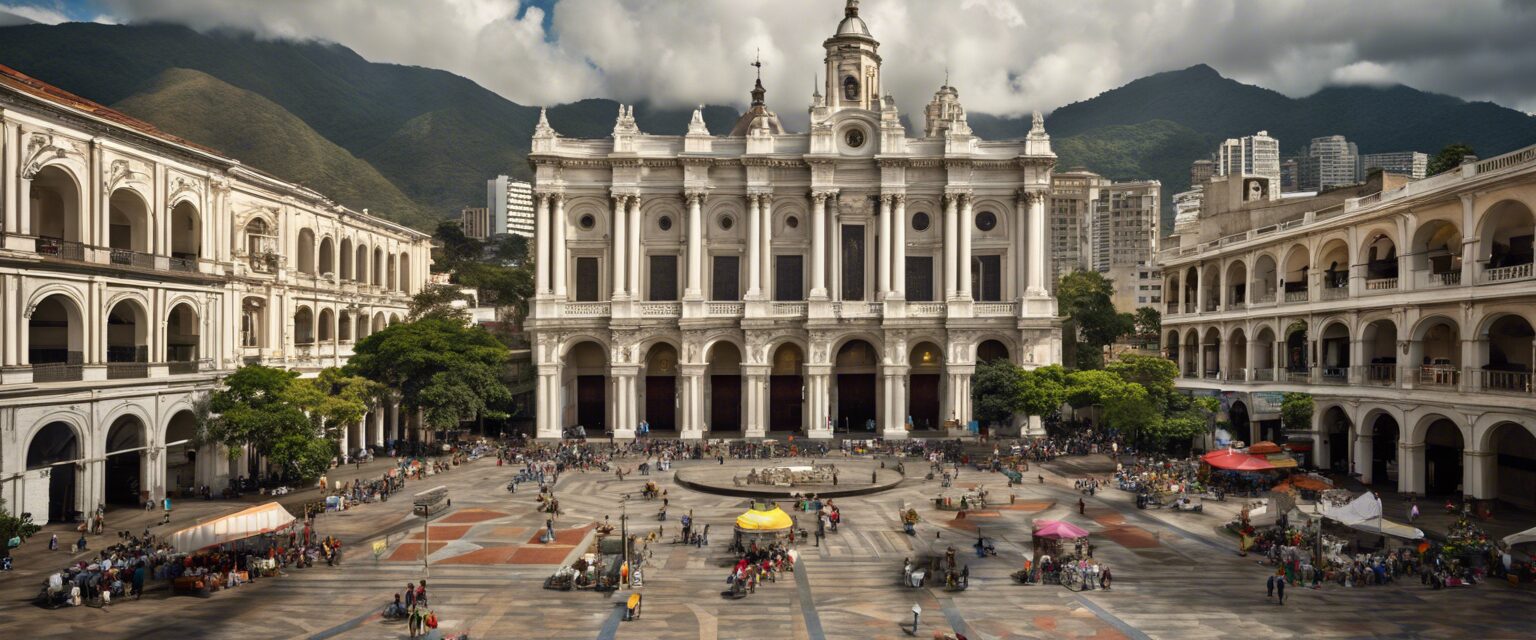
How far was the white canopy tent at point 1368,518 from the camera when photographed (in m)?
27.4

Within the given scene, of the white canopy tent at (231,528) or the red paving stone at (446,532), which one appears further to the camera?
the red paving stone at (446,532)

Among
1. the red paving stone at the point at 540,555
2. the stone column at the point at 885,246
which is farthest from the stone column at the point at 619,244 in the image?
the red paving stone at the point at 540,555

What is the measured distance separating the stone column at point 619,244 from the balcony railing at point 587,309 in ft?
3.95

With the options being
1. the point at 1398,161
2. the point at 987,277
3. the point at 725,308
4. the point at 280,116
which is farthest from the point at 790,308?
the point at 1398,161

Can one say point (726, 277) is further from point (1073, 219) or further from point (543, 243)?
point (1073, 219)

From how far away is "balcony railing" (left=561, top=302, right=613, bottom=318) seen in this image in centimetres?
5756

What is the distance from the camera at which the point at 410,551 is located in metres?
29.7

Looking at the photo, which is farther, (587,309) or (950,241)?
(950,241)

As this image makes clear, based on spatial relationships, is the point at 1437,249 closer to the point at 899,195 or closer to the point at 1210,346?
the point at 1210,346

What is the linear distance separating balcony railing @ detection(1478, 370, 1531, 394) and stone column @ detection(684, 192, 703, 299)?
3871 centimetres

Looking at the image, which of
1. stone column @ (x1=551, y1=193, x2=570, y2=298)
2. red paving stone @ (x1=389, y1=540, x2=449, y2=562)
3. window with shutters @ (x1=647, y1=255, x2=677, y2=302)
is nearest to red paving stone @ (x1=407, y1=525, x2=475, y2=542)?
red paving stone @ (x1=389, y1=540, x2=449, y2=562)

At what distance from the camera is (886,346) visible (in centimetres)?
5697

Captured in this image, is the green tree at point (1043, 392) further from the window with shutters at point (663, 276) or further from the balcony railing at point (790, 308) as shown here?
the window with shutters at point (663, 276)

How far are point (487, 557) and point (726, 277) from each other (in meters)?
33.4
